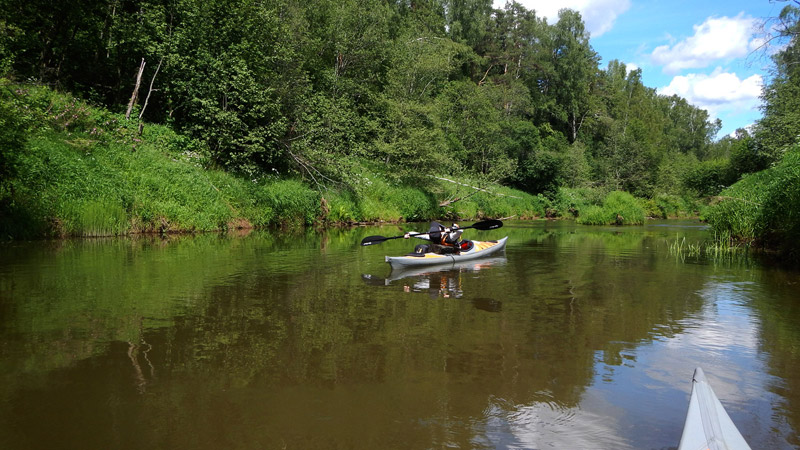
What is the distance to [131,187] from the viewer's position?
583 inches

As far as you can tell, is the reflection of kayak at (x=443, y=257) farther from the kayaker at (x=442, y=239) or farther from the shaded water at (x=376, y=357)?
the shaded water at (x=376, y=357)

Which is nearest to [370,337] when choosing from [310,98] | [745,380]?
[745,380]

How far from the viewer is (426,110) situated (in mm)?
29203

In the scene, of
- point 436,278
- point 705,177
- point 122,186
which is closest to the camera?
point 436,278

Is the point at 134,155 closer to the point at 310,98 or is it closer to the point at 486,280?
the point at 310,98

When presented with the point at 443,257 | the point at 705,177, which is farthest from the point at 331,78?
the point at 705,177

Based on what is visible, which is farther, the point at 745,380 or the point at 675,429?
the point at 745,380

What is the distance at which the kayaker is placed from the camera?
443 inches

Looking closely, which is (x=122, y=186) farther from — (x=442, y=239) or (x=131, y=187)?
(x=442, y=239)

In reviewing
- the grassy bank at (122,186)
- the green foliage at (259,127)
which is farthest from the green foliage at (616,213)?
the grassy bank at (122,186)

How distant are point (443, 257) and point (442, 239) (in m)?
0.64

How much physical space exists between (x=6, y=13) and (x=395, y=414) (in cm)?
1894

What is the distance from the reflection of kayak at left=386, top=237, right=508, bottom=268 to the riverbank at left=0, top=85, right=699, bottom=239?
27.7 feet

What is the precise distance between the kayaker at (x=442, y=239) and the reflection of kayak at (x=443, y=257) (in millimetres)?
178
